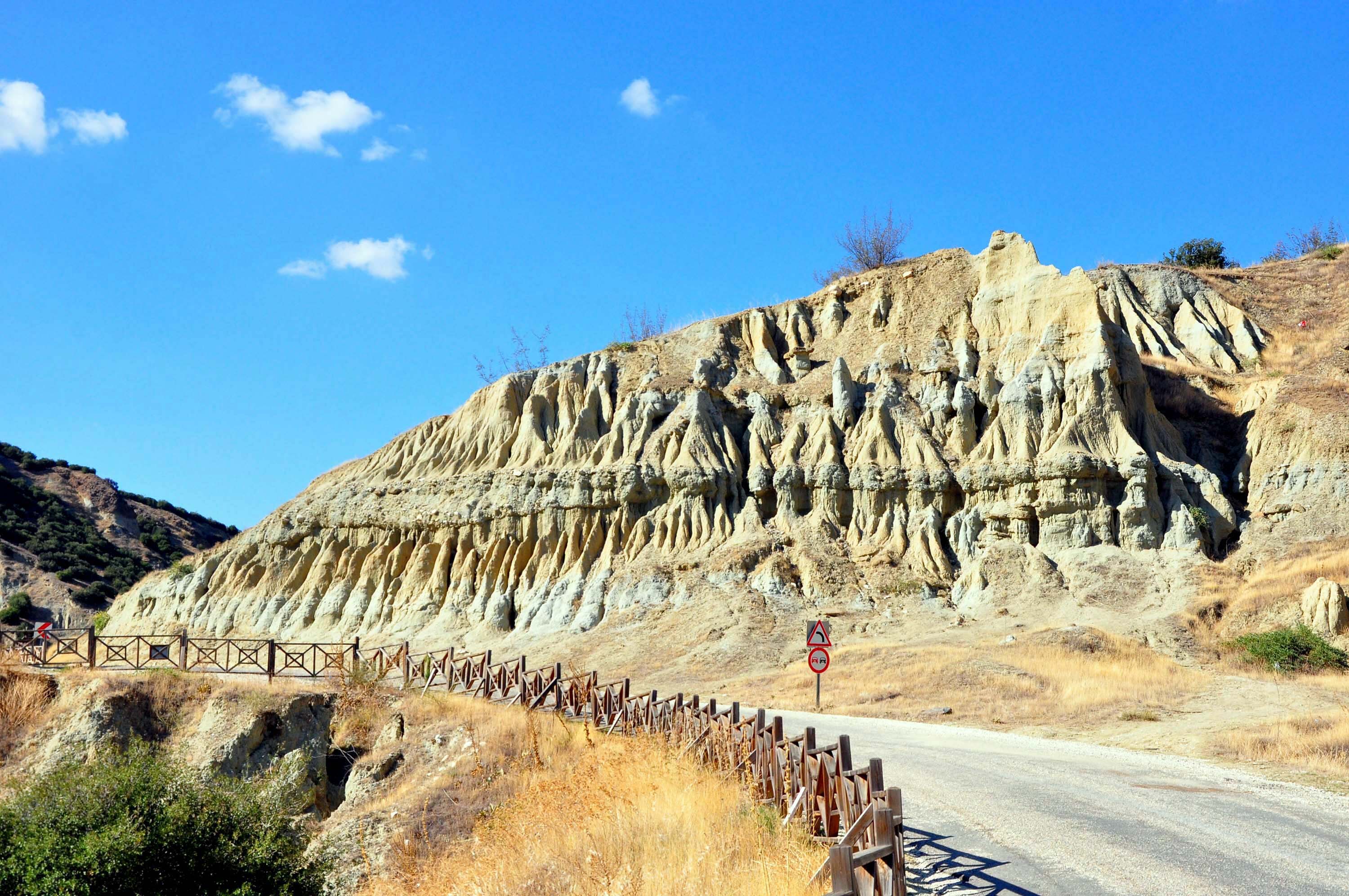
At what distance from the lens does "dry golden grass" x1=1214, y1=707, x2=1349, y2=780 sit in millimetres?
16844

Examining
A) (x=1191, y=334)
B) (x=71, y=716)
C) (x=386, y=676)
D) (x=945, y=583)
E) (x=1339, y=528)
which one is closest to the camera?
(x=71, y=716)

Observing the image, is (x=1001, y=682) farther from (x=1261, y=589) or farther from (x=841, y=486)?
(x=841, y=486)

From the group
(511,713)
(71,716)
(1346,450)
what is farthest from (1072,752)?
(1346,450)

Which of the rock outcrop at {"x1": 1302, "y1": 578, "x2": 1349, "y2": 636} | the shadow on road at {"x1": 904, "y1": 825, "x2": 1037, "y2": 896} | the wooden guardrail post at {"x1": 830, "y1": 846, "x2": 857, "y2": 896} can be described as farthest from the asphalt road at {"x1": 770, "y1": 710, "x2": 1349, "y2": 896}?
the rock outcrop at {"x1": 1302, "y1": 578, "x2": 1349, "y2": 636}

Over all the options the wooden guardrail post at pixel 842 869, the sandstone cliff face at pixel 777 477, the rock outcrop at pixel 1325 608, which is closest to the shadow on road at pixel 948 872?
the wooden guardrail post at pixel 842 869

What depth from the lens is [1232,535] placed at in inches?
1731

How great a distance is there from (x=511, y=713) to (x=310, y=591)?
3298 cm

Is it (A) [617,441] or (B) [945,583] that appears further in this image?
(A) [617,441]

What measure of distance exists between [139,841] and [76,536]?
277ft

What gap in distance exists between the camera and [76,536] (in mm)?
87188

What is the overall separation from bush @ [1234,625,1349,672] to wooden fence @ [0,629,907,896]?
1803 centimetres

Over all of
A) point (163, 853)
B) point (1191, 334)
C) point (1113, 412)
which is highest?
point (1191, 334)

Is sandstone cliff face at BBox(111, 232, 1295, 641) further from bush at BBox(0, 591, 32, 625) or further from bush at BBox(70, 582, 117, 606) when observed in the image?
bush at BBox(70, 582, 117, 606)

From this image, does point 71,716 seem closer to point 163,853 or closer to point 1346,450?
point 163,853
